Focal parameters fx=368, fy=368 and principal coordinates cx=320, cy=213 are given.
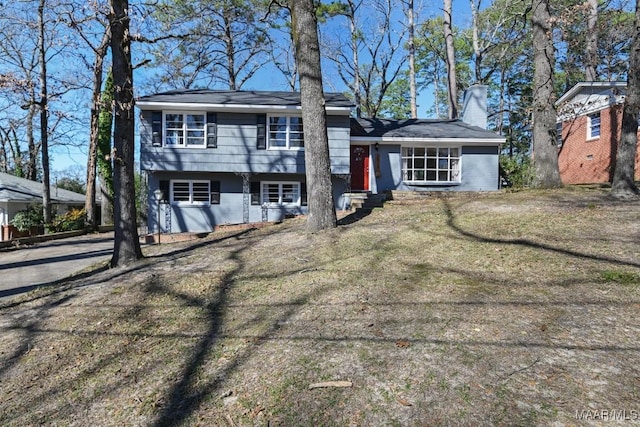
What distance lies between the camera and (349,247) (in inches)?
269

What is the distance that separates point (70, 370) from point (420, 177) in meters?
13.9

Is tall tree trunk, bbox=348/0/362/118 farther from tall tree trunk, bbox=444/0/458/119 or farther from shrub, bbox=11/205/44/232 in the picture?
shrub, bbox=11/205/44/232

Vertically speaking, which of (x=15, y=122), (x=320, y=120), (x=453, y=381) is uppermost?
(x=15, y=122)

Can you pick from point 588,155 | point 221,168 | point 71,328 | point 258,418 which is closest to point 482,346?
point 258,418

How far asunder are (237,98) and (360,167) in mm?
5819

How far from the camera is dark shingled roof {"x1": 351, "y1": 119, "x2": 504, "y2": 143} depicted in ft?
49.6

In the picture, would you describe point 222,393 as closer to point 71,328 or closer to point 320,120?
point 71,328

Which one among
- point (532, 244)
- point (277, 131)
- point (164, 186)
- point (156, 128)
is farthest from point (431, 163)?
point (156, 128)

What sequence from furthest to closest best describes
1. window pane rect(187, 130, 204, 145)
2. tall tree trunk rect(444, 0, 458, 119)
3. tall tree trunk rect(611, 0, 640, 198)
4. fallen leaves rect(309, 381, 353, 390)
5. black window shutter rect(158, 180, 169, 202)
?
tall tree trunk rect(444, 0, 458, 119) < black window shutter rect(158, 180, 169, 202) < window pane rect(187, 130, 204, 145) < tall tree trunk rect(611, 0, 640, 198) < fallen leaves rect(309, 381, 353, 390)

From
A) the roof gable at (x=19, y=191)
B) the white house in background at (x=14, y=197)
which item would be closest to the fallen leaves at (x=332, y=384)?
the white house in background at (x=14, y=197)

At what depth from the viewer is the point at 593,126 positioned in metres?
16.6

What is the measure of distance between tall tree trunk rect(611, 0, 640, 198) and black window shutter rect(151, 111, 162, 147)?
1422 cm

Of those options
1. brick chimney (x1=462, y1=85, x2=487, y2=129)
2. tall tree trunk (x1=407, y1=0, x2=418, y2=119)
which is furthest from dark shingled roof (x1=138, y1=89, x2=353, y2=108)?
tall tree trunk (x1=407, y1=0, x2=418, y2=119)

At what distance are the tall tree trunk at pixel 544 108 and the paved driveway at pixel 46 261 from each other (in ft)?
43.6
